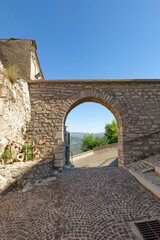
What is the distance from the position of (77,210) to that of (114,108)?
4747 mm

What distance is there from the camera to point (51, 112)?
18.9 ft

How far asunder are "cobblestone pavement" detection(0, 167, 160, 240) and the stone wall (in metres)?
2.16

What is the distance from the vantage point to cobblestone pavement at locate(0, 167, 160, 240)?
210 cm

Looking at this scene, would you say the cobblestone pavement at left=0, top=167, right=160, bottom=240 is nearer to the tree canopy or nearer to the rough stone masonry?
the rough stone masonry

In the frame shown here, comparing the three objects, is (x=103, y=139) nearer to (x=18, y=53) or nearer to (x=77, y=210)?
(x=18, y=53)

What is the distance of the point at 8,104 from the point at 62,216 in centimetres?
417

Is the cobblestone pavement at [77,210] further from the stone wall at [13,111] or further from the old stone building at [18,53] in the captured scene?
the old stone building at [18,53]

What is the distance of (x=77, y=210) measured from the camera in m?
2.72

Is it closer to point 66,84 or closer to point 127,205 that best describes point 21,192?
point 127,205

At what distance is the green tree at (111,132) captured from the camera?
22.3 meters

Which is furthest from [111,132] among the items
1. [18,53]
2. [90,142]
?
[18,53]

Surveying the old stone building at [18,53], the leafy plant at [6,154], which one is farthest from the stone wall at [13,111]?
the old stone building at [18,53]

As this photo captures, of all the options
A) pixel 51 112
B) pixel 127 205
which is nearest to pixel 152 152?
pixel 127 205

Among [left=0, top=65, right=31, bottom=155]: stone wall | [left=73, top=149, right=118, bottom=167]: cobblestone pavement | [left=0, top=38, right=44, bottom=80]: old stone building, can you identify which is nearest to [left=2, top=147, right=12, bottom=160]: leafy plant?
[left=0, top=65, right=31, bottom=155]: stone wall
